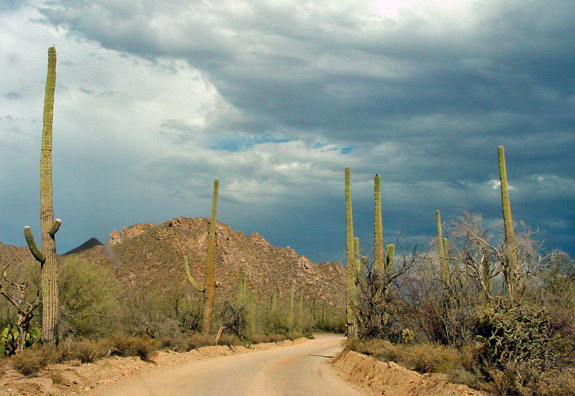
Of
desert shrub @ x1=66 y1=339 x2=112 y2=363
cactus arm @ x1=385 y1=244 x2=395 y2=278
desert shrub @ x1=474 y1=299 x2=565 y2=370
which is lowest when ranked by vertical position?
desert shrub @ x1=66 y1=339 x2=112 y2=363

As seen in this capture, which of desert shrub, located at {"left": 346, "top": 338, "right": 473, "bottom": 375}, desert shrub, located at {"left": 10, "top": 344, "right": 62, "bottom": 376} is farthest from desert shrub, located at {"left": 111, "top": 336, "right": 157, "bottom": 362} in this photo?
desert shrub, located at {"left": 346, "top": 338, "right": 473, "bottom": 375}

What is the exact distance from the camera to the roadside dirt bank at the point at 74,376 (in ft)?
39.0

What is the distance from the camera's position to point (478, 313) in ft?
42.0

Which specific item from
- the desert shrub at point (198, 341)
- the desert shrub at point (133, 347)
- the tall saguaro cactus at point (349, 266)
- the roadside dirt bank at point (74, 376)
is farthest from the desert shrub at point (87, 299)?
the tall saguaro cactus at point (349, 266)

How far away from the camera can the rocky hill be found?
210 feet

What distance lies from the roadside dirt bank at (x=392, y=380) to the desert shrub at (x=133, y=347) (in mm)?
7393

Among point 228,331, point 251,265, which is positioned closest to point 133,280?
point 251,265

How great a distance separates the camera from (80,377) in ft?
46.3

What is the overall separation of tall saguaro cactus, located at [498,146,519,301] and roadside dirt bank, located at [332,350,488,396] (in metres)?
2.93

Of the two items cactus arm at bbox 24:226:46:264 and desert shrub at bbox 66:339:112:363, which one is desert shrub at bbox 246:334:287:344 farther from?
cactus arm at bbox 24:226:46:264

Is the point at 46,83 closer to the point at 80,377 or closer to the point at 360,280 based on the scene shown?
the point at 80,377

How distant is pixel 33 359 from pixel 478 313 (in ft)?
36.6

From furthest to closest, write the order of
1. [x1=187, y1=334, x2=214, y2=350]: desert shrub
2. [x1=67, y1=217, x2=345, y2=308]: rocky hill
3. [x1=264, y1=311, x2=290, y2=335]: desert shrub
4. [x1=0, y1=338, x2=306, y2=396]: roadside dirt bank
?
1. [x1=67, y1=217, x2=345, y2=308]: rocky hill
2. [x1=264, y1=311, x2=290, y2=335]: desert shrub
3. [x1=187, y1=334, x2=214, y2=350]: desert shrub
4. [x1=0, y1=338, x2=306, y2=396]: roadside dirt bank

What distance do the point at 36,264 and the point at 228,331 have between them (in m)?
13.3
